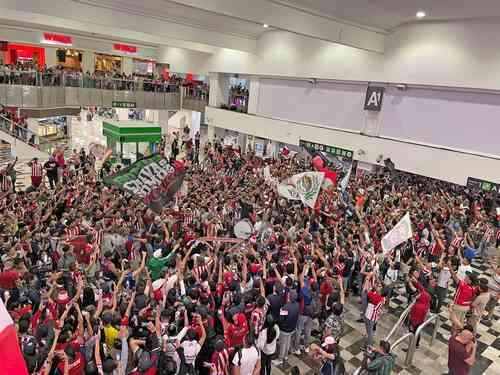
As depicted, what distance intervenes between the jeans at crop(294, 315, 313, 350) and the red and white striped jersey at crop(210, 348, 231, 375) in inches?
80.7

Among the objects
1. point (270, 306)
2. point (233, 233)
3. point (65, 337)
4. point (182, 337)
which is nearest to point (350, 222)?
point (233, 233)

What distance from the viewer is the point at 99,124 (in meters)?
36.1

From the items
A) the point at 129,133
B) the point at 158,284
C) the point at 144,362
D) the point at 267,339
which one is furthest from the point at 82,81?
the point at 144,362

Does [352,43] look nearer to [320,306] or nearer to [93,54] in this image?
[320,306]

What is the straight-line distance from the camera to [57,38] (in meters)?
28.6

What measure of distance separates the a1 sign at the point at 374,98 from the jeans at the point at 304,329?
1319cm

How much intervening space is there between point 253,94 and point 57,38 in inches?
636

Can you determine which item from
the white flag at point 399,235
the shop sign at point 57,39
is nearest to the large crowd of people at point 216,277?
the white flag at point 399,235

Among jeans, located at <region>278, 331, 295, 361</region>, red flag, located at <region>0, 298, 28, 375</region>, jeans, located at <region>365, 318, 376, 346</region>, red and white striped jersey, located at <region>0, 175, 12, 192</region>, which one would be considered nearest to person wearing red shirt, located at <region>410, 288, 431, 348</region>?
jeans, located at <region>365, 318, 376, 346</region>

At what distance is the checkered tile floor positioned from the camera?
6.31 m

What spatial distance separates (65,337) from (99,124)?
3459cm

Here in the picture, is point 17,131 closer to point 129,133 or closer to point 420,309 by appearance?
point 129,133

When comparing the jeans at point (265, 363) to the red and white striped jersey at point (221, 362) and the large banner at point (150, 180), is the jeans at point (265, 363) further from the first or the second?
the large banner at point (150, 180)

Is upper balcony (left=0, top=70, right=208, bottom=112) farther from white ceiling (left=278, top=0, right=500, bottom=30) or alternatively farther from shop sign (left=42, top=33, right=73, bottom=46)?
white ceiling (left=278, top=0, right=500, bottom=30)
